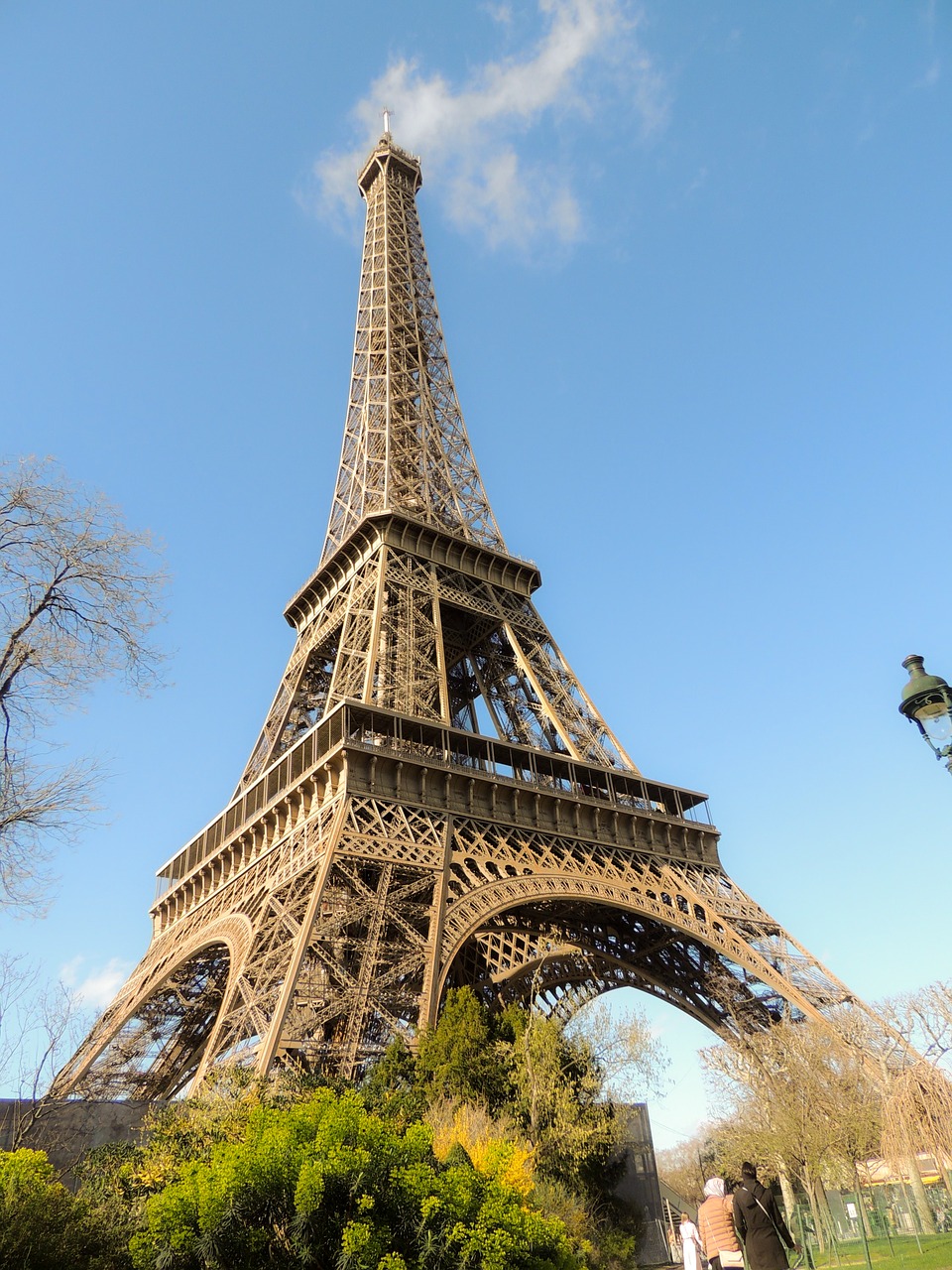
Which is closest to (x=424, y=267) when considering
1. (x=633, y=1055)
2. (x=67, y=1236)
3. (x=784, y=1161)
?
(x=633, y=1055)

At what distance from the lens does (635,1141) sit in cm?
3456

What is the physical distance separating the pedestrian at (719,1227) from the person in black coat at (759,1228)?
1158mm

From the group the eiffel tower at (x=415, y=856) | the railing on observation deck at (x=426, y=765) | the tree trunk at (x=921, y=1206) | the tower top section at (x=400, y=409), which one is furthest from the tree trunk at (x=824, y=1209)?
the tower top section at (x=400, y=409)

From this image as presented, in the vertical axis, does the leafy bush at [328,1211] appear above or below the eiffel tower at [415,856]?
below

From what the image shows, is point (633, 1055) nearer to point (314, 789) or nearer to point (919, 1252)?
point (919, 1252)

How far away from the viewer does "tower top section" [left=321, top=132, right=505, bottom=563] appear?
37.9 meters

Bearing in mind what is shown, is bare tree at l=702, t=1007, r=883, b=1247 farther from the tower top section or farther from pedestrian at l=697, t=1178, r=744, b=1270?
A: the tower top section

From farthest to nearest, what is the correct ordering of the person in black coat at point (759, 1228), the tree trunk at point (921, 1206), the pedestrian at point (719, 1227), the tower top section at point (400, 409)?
the tower top section at point (400, 409) → the tree trunk at point (921, 1206) → the pedestrian at point (719, 1227) → the person in black coat at point (759, 1228)

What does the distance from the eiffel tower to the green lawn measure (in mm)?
5825

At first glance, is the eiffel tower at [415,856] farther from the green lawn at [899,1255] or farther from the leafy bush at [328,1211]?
the leafy bush at [328,1211]

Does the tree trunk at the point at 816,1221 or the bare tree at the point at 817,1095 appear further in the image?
the bare tree at the point at 817,1095

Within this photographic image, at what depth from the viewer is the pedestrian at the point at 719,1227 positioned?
10055 mm

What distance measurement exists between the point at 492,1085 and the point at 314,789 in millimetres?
9255

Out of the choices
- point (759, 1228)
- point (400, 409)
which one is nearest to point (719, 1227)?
point (759, 1228)
